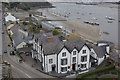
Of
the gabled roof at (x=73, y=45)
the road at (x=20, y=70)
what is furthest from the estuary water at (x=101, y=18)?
the road at (x=20, y=70)

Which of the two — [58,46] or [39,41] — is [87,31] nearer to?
[39,41]

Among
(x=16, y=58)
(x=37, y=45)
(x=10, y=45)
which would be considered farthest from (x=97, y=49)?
(x=10, y=45)

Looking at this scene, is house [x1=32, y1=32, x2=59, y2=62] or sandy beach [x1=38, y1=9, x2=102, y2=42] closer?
house [x1=32, y1=32, x2=59, y2=62]

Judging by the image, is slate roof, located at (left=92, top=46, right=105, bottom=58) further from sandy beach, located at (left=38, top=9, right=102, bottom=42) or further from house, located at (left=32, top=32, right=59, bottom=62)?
sandy beach, located at (left=38, top=9, right=102, bottom=42)

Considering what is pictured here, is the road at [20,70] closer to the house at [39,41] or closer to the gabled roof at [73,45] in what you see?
the house at [39,41]

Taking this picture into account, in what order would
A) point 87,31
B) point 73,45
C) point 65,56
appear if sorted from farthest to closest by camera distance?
point 87,31, point 73,45, point 65,56

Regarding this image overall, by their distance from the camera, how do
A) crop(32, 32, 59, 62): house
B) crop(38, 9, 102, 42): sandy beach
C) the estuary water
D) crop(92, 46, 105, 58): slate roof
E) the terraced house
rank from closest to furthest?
1. the terraced house
2. crop(32, 32, 59, 62): house
3. crop(92, 46, 105, 58): slate roof
4. crop(38, 9, 102, 42): sandy beach
5. the estuary water

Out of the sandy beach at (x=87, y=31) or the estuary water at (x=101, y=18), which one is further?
the estuary water at (x=101, y=18)

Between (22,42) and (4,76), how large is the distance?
48.5ft

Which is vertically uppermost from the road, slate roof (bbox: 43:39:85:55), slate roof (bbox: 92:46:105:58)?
slate roof (bbox: 43:39:85:55)

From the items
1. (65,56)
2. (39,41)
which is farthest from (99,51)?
(39,41)

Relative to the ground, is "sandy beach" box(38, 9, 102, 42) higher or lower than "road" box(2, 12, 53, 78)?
higher

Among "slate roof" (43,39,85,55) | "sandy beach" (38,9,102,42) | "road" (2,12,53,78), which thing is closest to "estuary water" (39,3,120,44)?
"sandy beach" (38,9,102,42)

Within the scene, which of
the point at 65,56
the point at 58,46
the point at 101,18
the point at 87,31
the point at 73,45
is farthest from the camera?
the point at 101,18
